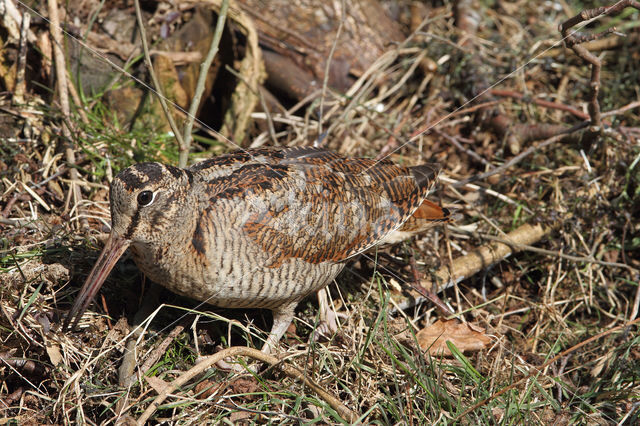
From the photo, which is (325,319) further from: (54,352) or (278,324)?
(54,352)

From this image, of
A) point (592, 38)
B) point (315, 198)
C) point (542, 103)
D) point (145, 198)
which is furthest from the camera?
point (542, 103)

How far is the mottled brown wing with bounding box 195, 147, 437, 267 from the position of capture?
300 cm

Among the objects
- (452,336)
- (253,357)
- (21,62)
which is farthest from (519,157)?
(21,62)

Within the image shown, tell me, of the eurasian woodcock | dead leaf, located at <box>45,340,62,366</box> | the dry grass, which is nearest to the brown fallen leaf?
the dry grass

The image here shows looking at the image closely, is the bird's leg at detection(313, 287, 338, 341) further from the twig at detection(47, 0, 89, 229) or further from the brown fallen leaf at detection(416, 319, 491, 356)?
the twig at detection(47, 0, 89, 229)

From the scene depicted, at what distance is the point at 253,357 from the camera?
295 centimetres

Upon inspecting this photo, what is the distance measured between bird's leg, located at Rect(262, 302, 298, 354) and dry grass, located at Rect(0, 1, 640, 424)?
0.09 m

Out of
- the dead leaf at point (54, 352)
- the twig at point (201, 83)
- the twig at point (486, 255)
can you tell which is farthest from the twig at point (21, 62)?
the twig at point (486, 255)

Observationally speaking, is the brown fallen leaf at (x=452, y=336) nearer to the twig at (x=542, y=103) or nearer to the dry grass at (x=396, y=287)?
the dry grass at (x=396, y=287)

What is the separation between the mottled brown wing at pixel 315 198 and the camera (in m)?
3.00

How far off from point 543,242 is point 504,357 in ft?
3.89

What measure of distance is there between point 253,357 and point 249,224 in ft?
2.10

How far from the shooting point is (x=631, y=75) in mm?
5102

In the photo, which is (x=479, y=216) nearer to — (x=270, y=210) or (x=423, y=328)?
(x=423, y=328)
